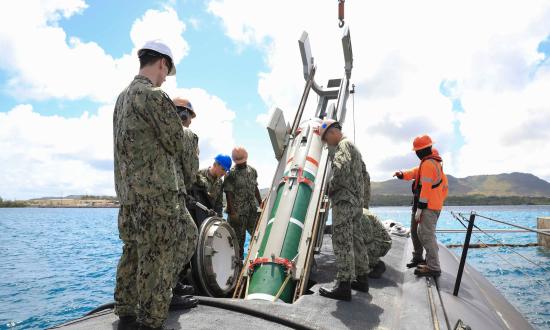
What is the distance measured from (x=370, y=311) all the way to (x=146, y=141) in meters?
2.65

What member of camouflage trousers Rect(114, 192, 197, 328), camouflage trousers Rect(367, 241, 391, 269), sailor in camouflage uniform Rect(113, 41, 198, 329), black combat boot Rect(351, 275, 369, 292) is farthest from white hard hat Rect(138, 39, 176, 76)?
camouflage trousers Rect(367, 241, 391, 269)

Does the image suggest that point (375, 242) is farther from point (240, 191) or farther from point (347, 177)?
point (240, 191)

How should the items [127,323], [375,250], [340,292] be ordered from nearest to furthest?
[127,323], [340,292], [375,250]

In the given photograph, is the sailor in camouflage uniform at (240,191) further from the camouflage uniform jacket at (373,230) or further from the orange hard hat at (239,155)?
the camouflage uniform jacket at (373,230)

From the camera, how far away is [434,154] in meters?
5.09

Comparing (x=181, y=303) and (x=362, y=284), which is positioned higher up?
(x=181, y=303)

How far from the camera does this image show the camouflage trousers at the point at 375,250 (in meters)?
4.74

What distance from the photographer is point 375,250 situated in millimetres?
4770

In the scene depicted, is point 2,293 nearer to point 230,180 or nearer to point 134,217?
point 230,180

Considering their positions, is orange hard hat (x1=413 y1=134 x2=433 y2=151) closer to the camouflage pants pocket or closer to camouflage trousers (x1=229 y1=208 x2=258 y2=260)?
camouflage trousers (x1=229 y1=208 x2=258 y2=260)

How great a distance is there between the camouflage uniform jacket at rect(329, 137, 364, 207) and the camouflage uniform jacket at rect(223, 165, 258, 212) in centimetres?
218

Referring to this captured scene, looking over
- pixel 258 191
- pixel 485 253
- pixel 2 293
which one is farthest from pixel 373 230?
pixel 485 253

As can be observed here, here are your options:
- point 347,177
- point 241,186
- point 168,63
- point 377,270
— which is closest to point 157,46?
point 168,63

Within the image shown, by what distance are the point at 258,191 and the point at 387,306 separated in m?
3.02
